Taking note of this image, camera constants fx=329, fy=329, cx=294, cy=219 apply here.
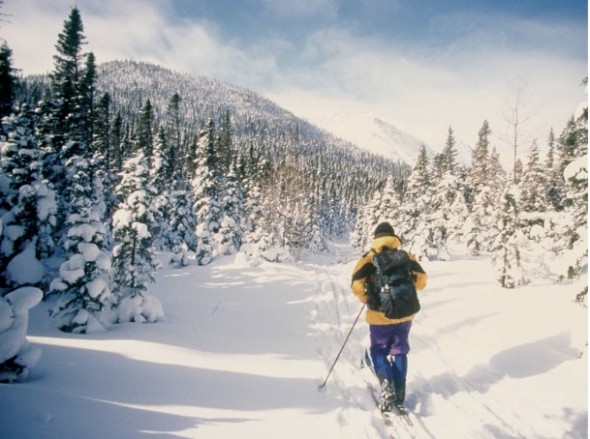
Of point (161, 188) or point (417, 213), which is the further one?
point (161, 188)

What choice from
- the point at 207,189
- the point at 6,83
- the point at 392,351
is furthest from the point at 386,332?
the point at 207,189

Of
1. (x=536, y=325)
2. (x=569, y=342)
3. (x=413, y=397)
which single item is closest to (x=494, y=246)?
(x=536, y=325)

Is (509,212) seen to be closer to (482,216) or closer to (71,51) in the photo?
(482,216)

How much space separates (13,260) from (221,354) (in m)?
8.07

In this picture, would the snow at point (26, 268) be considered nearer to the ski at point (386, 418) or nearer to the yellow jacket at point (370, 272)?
the yellow jacket at point (370, 272)

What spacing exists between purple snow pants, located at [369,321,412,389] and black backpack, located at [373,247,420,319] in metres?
0.35

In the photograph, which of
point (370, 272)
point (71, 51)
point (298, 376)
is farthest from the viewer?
point (71, 51)

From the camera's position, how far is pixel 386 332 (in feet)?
17.1

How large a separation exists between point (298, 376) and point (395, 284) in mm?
2744

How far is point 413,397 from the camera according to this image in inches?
217

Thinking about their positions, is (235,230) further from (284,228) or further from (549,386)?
(549,386)

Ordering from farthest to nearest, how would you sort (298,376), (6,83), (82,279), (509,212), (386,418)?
(6,83) → (509,212) → (82,279) → (298,376) → (386,418)

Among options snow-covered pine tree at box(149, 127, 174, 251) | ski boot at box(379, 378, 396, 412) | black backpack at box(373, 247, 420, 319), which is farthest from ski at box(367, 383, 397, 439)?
snow-covered pine tree at box(149, 127, 174, 251)

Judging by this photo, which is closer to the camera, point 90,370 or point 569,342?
point 90,370
